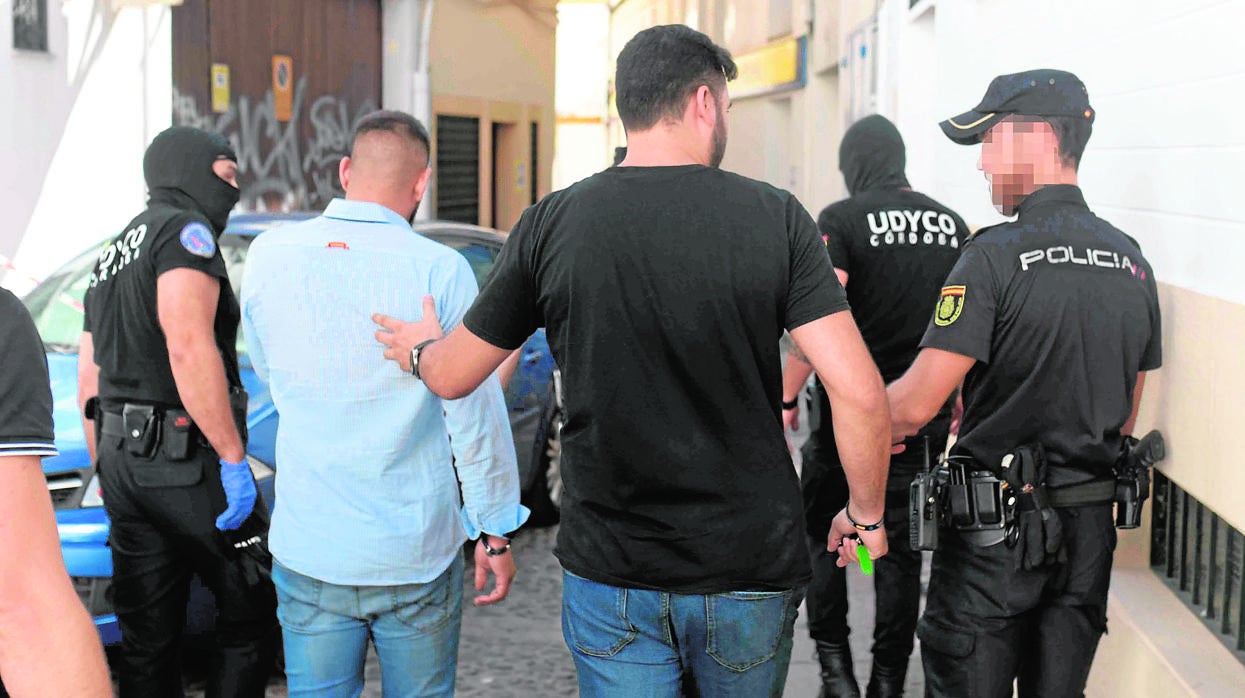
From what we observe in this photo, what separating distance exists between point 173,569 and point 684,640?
1.87 m

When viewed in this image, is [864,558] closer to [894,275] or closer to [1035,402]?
[1035,402]

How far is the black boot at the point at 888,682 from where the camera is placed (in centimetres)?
475

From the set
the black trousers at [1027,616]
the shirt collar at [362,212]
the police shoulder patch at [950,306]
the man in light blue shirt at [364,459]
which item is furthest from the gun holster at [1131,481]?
the shirt collar at [362,212]

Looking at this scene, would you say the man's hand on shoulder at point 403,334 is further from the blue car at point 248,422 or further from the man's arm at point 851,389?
the man's arm at point 851,389

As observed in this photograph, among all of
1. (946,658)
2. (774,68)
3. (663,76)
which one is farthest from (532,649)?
(774,68)

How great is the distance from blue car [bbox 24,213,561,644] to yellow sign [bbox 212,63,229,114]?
6195 mm

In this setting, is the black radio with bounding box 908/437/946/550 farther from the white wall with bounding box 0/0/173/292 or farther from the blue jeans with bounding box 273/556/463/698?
the white wall with bounding box 0/0/173/292

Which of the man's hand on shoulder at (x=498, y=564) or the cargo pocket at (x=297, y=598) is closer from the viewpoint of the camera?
the cargo pocket at (x=297, y=598)

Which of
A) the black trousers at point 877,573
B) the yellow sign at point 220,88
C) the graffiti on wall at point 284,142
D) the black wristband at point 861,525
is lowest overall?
the black trousers at point 877,573

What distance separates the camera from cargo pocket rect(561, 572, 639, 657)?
2.74 metres

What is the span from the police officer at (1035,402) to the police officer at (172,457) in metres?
1.87

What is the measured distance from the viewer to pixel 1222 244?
336 cm

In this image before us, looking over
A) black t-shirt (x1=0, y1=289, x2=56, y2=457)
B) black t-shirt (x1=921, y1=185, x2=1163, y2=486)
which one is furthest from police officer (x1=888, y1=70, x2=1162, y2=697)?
black t-shirt (x1=0, y1=289, x2=56, y2=457)

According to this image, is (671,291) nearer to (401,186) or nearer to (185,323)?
(401,186)
